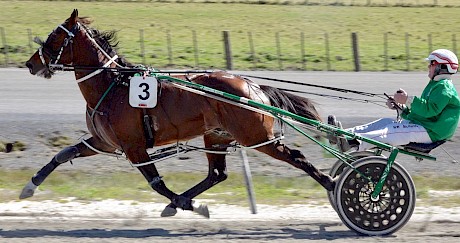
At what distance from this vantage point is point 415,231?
7742 mm

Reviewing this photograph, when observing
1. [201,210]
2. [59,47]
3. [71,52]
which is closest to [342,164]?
[201,210]

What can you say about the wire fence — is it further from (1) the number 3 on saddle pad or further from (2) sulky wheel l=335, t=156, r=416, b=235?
(2) sulky wheel l=335, t=156, r=416, b=235

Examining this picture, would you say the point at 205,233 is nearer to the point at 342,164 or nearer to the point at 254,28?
the point at 342,164

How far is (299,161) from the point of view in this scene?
25.5 ft

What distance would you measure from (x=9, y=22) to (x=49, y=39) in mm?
19226

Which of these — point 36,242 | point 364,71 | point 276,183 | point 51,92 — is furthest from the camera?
point 364,71

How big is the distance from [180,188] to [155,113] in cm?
211

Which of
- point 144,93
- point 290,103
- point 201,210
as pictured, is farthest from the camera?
point 290,103

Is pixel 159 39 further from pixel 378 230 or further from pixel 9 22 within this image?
pixel 378 230

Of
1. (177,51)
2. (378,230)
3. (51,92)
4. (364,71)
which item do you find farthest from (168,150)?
Result: (177,51)

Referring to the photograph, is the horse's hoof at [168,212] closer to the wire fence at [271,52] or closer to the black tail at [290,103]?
the black tail at [290,103]

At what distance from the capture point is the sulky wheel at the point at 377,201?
24.6ft

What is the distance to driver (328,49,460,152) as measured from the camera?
24.0ft

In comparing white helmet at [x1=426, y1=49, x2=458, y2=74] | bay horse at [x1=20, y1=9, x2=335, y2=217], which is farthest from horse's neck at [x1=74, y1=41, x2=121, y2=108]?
white helmet at [x1=426, y1=49, x2=458, y2=74]
